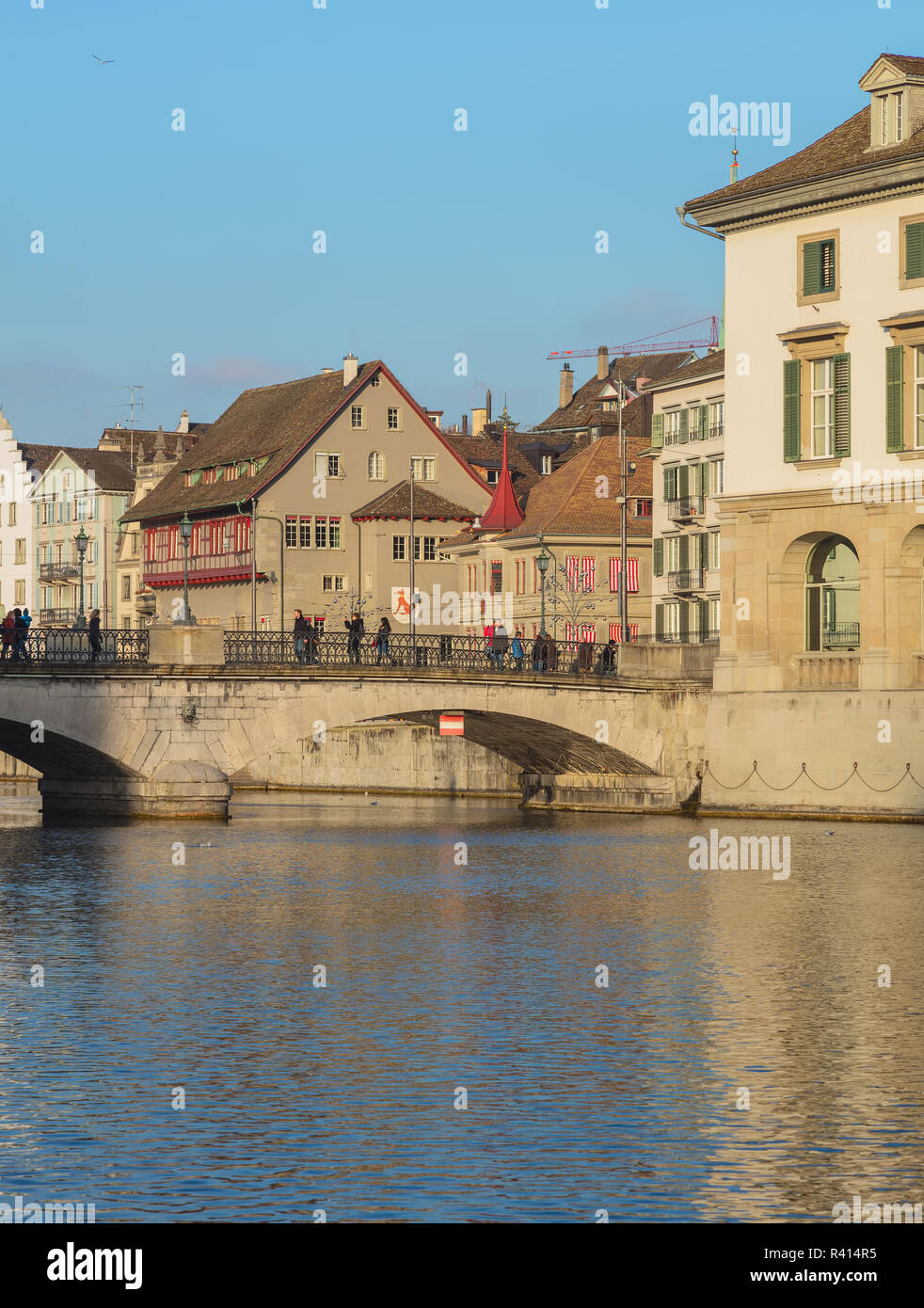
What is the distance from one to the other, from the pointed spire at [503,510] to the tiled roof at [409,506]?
4.40 m

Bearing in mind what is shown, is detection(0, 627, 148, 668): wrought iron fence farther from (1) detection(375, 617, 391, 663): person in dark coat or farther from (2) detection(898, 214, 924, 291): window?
(2) detection(898, 214, 924, 291): window

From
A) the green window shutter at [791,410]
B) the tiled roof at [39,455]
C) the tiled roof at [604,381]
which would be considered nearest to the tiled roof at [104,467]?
the tiled roof at [39,455]

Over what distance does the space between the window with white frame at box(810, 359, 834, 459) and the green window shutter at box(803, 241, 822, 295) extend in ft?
6.38

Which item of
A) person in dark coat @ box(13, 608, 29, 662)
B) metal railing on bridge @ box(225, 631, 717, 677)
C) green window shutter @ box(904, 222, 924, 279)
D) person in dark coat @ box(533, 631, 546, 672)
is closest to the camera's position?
green window shutter @ box(904, 222, 924, 279)

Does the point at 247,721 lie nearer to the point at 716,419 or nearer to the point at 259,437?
the point at 716,419

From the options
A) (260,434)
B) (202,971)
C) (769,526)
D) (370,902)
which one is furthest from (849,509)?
(260,434)

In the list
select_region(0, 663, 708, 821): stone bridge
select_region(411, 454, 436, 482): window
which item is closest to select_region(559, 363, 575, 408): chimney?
select_region(411, 454, 436, 482): window

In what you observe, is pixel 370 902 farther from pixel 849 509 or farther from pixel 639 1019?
pixel 849 509

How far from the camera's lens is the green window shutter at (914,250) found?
57688mm

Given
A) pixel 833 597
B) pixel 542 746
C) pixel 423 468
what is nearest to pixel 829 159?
pixel 833 597

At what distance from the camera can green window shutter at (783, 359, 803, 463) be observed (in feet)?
200

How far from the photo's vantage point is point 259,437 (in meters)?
110

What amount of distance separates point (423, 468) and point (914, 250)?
52365mm

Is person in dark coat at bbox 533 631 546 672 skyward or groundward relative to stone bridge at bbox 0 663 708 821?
skyward
